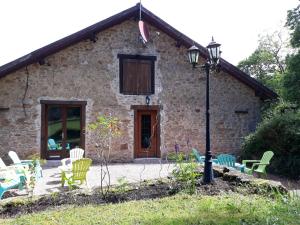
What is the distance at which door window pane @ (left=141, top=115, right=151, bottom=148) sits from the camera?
1429 centimetres

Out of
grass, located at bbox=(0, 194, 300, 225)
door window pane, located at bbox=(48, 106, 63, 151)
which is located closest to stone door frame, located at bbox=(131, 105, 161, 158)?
door window pane, located at bbox=(48, 106, 63, 151)

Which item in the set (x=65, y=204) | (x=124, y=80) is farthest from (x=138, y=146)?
(x=65, y=204)

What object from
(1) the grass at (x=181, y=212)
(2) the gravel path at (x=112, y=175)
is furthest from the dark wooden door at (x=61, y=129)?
(1) the grass at (x=181, y=212)

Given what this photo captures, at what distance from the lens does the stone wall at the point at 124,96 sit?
41.7ft

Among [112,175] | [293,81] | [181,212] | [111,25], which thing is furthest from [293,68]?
[181,212]

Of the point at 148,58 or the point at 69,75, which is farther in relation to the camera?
the point at 148,58

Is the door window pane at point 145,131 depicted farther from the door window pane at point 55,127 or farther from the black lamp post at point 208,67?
the black lamp post at point 208,67

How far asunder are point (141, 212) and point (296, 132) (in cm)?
814

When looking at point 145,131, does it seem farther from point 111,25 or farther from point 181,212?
point 181,212

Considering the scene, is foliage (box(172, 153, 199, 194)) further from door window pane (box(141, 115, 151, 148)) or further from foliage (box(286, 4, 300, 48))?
foliage (box(286, 4, 300, 48))

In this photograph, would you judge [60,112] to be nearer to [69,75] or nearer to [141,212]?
[69,75]

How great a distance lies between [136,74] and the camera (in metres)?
14.1

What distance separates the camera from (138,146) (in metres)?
14.2

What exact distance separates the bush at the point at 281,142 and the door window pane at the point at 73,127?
7.04 metres
